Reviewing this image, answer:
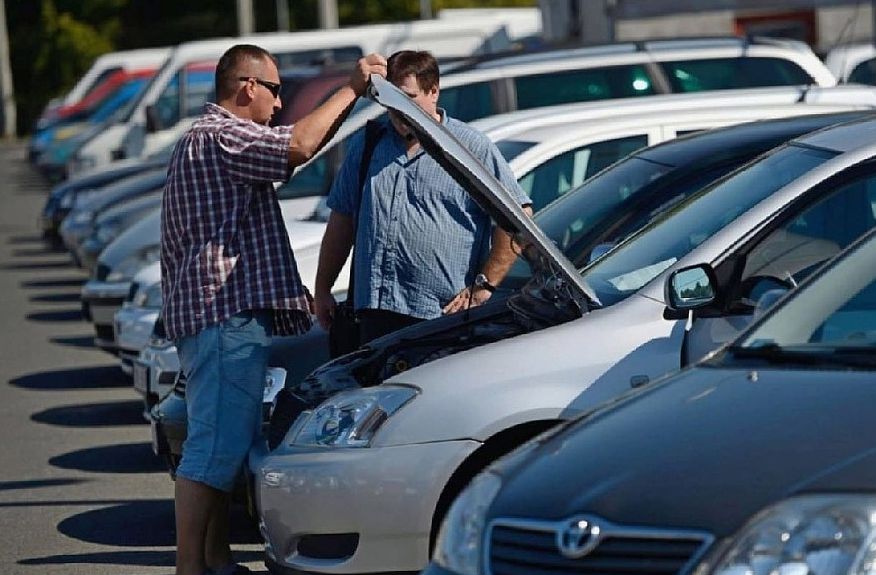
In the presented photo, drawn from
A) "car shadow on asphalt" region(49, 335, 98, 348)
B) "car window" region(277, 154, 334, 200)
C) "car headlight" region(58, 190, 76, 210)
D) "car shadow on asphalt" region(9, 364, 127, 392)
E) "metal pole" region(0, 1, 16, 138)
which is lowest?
"metal pole" region(0, 1, 16, 138)

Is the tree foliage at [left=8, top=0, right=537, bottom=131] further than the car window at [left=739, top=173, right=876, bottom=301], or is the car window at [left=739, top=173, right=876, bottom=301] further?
the tree foliage at [left=8, top=0, right=537, bottom=131]

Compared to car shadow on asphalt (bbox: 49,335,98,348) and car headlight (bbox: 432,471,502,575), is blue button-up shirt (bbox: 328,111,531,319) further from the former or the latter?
car shadow on asphalt (bbox: 49,335,98,348)

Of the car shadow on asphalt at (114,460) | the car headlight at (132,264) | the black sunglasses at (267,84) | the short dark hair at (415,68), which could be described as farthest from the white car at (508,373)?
the car headlight at (132,264)

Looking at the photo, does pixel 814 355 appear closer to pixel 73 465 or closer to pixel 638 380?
pixel 638 380

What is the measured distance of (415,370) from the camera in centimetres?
571

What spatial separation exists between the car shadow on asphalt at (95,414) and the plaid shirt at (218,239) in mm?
4788

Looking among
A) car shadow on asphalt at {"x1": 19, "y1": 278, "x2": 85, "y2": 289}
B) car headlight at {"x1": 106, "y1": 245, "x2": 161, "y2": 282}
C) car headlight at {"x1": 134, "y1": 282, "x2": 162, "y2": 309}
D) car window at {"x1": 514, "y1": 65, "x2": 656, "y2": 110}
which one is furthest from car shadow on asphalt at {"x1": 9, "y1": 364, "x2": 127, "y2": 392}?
car shadow on asphalt at {"x1": 19, "y1": 278, "x2": 85, "y2": 289}

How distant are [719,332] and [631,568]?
1.97 m

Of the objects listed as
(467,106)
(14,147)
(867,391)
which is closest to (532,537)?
(867,391)

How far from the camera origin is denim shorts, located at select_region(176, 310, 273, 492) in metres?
6.30

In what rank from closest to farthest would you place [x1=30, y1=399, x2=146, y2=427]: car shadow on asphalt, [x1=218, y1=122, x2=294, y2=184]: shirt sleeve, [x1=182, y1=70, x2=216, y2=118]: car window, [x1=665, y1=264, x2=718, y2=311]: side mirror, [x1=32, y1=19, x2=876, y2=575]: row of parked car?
[x1=32, y1=19, x2=876, y2=575]: row of parked car < [x1=665, y1=264, x2=718, y2=311]: side mirror < [x1=218, y1=122, x2=294, y2=184]: shirt sleeve < [x1=30, y1=399, x2=146, y2=427]: car shadow on asphalt < [x1=182, y1=70, x2=216, y2=118]: car window

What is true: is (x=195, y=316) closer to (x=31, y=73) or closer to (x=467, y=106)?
(x=467, y=106)

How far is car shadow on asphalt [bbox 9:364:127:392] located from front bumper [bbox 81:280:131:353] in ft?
1.26

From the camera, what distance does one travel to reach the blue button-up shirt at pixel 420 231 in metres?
7.11
